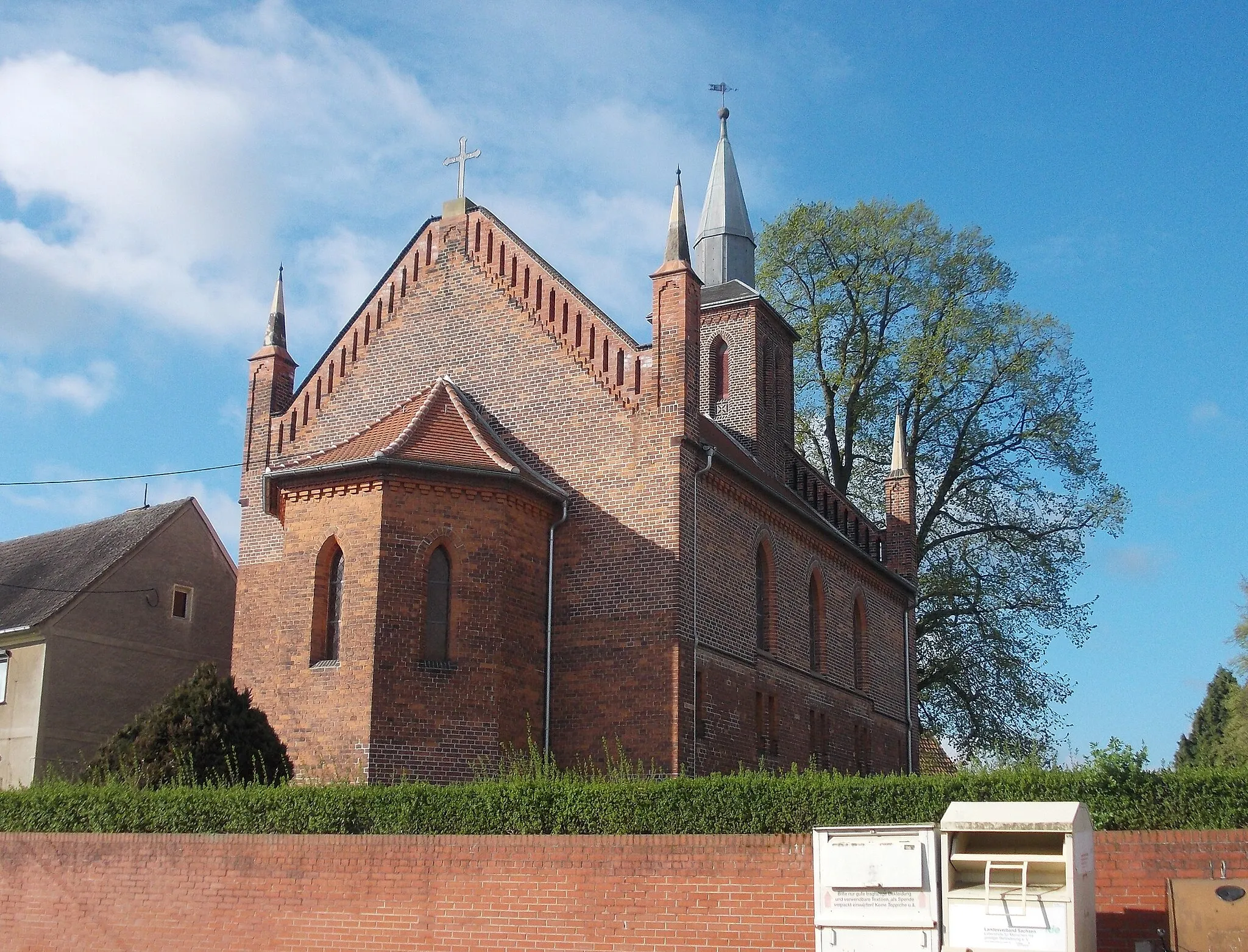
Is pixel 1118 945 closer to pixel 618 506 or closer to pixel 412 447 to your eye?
pixel 618 506

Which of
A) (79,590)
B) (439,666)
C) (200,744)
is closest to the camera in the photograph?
(200,744)

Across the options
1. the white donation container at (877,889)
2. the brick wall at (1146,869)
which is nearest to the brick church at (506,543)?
the white donation container at (877,889)

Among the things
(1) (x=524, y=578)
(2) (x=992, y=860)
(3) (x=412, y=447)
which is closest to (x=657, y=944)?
(2) (x=992, y=860)

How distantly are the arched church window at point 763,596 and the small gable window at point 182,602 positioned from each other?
14.8m

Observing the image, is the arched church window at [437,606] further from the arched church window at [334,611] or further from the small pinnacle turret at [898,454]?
the small pinnacle turret at [898,454]

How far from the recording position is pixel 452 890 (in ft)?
48.1

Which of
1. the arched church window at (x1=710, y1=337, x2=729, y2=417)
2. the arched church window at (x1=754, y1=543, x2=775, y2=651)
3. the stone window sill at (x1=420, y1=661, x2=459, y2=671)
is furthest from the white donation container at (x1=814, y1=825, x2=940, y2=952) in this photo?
the arched church window at (x1=710, y1=337, x2=729, y2=417)

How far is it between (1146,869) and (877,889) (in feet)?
8.07

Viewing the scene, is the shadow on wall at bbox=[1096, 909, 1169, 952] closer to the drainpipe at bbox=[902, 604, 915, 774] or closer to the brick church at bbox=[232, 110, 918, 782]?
the brick church at bbox=[232, 110, 918, 782]

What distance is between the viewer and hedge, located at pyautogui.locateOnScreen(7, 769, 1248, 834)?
1257 centimetres

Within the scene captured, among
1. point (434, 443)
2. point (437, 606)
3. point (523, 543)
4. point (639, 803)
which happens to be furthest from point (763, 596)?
point (639, 803)

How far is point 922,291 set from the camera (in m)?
36.6

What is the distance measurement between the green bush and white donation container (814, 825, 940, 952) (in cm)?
132

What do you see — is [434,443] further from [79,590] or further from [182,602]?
[182,602]
